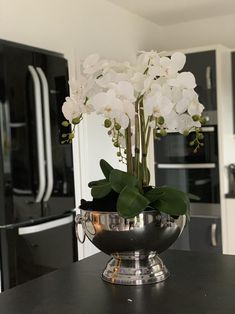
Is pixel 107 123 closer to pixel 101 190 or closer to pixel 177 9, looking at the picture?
pixel 101 190

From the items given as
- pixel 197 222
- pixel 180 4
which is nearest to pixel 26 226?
pixel 197 222

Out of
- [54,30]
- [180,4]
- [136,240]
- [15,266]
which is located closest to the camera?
[136,240]

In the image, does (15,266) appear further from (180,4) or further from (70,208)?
(180,4)

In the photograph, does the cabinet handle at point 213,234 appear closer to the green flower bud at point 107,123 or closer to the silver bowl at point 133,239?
the silver bowl at point 133,239

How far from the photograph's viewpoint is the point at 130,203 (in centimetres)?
134

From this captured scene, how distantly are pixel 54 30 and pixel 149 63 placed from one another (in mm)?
2125

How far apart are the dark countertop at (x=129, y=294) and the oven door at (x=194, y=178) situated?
2.59m

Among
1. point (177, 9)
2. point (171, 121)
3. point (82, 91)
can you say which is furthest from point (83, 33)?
point (171, 121)

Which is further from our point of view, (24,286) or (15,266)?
(15,266)

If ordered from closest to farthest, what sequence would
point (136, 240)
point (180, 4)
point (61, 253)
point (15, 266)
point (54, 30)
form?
1. point (136, 240)
2. point (15, 266)
3. point (61, 253)
4. point (54, 30)
5. point (180, 4)

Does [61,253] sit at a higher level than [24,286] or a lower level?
lower

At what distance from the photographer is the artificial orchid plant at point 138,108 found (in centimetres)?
136

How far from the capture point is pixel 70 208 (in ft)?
10.4

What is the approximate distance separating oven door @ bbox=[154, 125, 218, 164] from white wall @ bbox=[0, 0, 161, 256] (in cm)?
59
